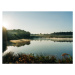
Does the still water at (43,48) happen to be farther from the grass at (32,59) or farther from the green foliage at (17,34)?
the green foliage at (17,34)

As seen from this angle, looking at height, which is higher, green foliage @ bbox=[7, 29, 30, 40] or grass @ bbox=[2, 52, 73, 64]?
green foliage @ bbox=[7, 29, 30, 40]

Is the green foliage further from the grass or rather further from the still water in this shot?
the grass

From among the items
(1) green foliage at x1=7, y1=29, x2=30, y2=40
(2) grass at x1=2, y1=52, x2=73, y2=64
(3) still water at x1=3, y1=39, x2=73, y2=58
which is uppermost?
(1) green foliage at x1=7, y1=29, x2=30, y2=40

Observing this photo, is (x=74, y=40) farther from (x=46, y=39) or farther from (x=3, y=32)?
(x=3, y=32)

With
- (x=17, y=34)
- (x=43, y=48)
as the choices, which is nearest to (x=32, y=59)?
(x=43, y=48)

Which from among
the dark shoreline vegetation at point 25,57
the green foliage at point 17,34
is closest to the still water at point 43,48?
the dark shoreline vegetation at point 25,57

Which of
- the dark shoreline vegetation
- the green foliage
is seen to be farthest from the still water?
the green foliage
